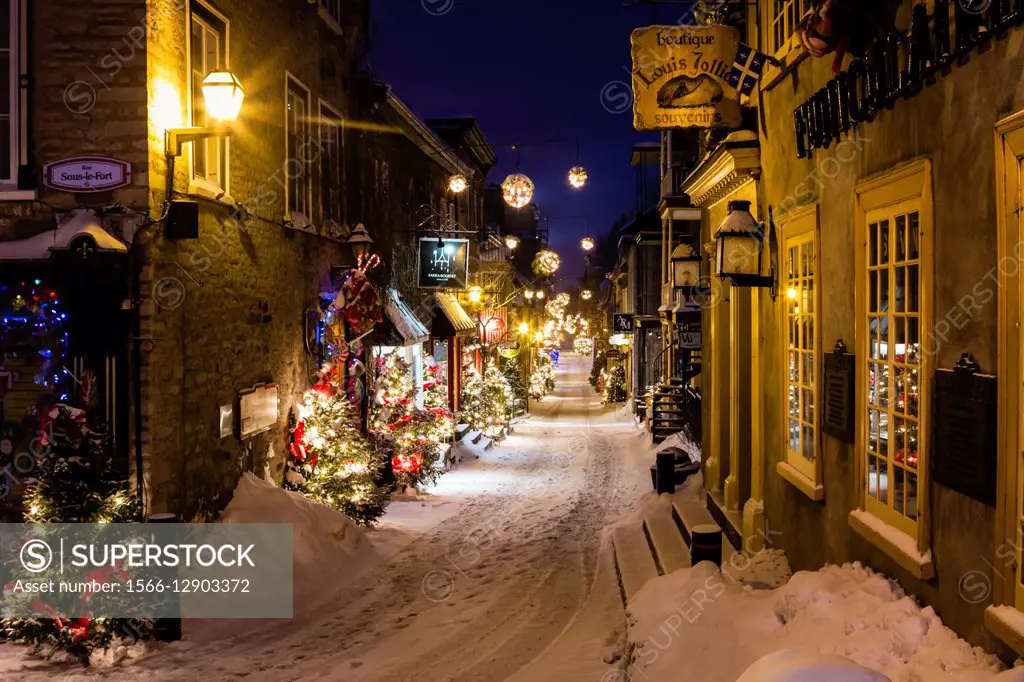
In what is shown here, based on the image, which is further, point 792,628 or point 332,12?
point 332,12

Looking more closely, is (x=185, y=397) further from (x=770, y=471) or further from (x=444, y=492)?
(x=444, y=492)

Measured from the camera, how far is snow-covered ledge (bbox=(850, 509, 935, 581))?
4754mm

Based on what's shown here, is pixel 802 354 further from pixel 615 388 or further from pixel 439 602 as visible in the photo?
pixel 615 388

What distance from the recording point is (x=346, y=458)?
1254 cm

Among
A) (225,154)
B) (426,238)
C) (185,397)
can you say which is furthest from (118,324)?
(426,238)

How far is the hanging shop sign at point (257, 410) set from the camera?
10633mm

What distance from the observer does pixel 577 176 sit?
20797 mm

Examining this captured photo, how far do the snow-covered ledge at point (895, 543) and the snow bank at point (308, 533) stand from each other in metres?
6.25

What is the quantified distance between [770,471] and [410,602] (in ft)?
14.5

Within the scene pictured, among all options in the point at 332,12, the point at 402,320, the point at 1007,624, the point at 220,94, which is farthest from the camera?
the point at 402,320

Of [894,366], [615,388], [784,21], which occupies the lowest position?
[615,388]

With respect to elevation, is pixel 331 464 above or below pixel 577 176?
below

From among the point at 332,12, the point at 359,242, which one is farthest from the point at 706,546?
the point at 332,12

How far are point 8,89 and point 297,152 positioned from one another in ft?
15.7
